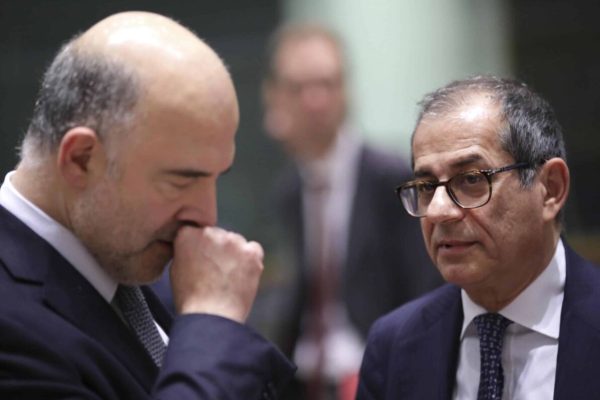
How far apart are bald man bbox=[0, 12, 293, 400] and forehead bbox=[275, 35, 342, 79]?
231 centimetres

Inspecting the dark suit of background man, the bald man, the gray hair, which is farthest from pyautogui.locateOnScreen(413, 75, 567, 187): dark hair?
the dark suit of background man

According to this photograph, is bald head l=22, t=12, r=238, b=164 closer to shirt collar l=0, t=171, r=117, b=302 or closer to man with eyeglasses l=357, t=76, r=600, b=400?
shirt collar l=0, t=171, r=117, b=302

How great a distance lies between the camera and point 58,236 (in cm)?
228

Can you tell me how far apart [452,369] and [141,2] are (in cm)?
526

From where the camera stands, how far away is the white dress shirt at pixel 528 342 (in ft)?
7.80

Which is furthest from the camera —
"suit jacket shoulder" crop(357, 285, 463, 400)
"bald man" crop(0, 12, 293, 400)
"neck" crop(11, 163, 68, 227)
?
"suit jacket shoulder" crop(357, 285, 463, 400)

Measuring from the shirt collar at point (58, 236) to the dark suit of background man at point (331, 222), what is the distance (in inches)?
79.2

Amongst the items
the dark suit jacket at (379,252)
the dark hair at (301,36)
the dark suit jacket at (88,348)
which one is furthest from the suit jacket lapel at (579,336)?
the dark hair at (301,36)

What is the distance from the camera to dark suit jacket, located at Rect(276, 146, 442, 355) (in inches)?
165

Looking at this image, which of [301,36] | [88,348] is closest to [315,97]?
[301,36]

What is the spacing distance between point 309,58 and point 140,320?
2468mm

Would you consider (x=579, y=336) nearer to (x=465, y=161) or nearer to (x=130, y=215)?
(x=465, y=161)

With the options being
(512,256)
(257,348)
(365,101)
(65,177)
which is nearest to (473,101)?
(512,256)

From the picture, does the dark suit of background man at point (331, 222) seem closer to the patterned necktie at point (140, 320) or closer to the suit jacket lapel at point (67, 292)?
the patterned necktie at point (140, 320)
